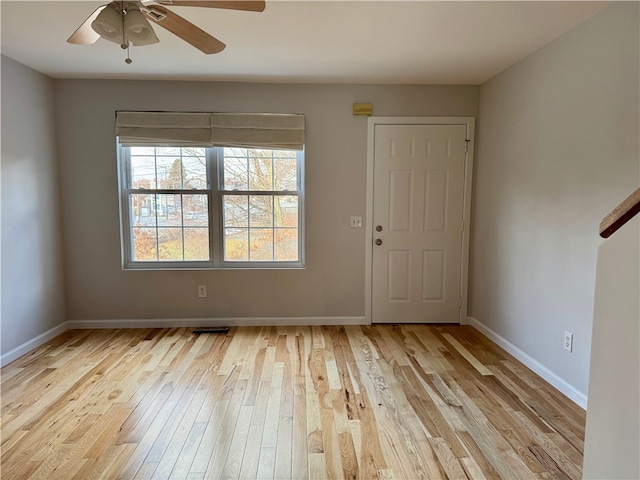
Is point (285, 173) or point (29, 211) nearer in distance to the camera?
point (29, 211)

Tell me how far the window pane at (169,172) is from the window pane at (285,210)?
0.98 metres

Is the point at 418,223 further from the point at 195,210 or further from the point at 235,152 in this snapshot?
the point at 195,210

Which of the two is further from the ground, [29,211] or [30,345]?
[29,211]

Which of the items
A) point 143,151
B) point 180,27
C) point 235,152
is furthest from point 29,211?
point 180,27

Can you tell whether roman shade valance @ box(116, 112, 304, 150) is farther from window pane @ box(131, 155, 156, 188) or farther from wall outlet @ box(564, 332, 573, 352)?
wall outlet @ box(564, 332, 573, 352)

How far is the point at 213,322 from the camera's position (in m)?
3.72

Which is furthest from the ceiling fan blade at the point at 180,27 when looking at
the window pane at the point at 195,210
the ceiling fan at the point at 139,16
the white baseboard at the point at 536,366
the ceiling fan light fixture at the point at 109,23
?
the white baseboard at the point at 536,366

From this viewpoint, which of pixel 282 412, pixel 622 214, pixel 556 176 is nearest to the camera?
pixel 622 214

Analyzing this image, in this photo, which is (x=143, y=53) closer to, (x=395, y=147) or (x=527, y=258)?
(x=395, y=147)

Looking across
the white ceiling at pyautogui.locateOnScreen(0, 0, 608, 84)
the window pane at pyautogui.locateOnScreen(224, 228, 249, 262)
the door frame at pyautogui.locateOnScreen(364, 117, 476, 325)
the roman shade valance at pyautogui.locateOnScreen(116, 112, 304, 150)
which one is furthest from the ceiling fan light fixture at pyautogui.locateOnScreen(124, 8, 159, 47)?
the door frame at pyautogui.locateOnScreen(364, 117, 476, 325)

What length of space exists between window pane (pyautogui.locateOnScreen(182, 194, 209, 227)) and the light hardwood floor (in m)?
1.15

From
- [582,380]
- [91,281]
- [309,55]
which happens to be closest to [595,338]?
[582,380]

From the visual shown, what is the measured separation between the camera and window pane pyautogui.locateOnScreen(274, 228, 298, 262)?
3744mm

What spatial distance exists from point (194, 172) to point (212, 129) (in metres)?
0.47
